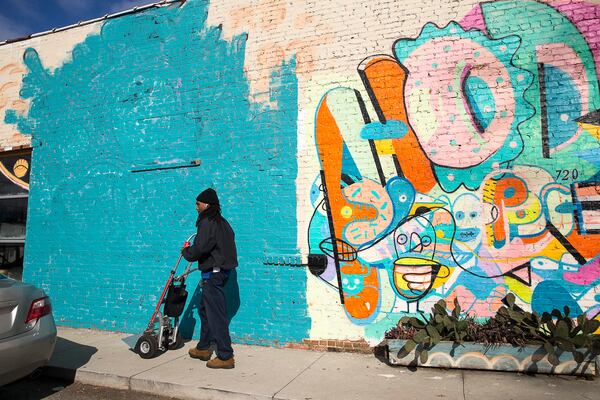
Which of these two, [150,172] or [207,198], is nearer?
[207,198]

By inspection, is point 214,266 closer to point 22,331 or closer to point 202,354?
point 202,354

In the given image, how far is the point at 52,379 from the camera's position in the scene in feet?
16.9

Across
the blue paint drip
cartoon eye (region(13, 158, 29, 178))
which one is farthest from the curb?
cartoon eye (region(13, 158, 29, 178))

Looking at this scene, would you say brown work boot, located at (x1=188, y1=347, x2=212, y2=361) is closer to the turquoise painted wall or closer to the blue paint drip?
the turquoise painted wall

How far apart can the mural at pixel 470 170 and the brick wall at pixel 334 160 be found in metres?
0.02

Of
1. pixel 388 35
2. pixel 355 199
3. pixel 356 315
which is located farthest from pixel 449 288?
pixel 388 35

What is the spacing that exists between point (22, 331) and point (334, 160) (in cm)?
406

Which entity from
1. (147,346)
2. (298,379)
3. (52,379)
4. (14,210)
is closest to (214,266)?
(147,346)

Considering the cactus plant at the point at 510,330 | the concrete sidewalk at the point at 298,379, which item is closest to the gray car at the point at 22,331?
the concrete sidewalk at the point at 298,379

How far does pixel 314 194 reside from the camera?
611 centimetres

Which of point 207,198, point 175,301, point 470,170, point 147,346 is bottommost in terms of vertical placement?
point 147,346

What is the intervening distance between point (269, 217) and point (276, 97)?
5.80 ft

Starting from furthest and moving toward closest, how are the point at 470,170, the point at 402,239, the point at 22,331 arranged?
the point at 402,239 < the point at 470,170 < the point at 22,331

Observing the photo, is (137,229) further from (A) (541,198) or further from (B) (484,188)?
(A) (541,198)
